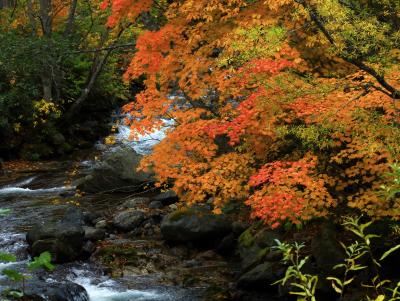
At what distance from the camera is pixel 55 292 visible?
351 inches

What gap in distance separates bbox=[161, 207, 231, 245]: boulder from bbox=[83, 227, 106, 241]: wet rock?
5.56 feet

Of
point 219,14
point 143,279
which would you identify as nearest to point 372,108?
point 219,14

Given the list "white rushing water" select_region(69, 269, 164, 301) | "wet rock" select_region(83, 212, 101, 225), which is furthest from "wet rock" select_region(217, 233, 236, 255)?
"wet rock" select_region(83, 212, 101, 225)

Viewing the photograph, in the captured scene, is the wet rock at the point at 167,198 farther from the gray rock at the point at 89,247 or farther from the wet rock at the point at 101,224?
the gray rock at the point at 89,247

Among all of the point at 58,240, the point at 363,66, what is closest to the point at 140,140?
the point at 58,240

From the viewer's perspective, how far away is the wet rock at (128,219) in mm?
13580

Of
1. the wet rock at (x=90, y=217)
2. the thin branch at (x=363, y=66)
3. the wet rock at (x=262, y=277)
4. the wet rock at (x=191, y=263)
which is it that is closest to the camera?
the thin branch at (x=363, y=66)

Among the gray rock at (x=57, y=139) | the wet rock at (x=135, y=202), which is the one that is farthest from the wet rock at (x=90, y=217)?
the gray rock at (x=57, y=139)

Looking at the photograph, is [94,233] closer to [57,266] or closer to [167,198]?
[57,266]

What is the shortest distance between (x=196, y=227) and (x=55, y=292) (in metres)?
4.38

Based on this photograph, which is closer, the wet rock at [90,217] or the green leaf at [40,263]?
the green leaf at [40,263]

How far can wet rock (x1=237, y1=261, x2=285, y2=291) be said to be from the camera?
32.5 ft

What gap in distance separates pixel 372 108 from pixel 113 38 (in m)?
18.4

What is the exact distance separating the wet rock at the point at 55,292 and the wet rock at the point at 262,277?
10.9ft
